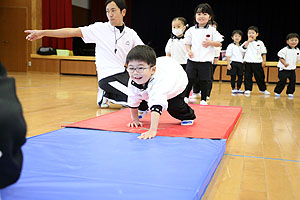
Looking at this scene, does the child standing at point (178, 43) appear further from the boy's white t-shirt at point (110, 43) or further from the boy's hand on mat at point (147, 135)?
the boy's hand on mat at point (147, 135)

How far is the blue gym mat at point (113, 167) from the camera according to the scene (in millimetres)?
1198

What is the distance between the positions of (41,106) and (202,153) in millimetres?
2341

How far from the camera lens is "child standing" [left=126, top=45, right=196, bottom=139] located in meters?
2.04

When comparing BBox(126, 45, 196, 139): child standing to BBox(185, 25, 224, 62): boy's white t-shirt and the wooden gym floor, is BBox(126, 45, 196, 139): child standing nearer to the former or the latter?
the wooden gym floor

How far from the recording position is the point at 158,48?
12.5m

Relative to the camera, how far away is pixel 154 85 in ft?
7.01

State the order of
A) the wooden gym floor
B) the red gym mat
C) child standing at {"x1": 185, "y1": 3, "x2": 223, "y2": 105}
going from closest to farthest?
the wooden gym floor, the red gym mat, child standing at {"x1": 185, "y1": 3, "x2": 223, "y2": 105}

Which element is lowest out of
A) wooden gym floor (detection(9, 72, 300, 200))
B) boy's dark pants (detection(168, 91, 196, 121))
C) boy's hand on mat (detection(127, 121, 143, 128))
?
wooden gym floor (detection(9, 72, 300, 200))

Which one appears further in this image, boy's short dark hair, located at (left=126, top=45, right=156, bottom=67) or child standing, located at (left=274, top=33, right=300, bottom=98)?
child standing, located at (left=274, top=33, right=300, bottom=98)

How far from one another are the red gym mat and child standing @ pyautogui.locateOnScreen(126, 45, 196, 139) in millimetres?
103

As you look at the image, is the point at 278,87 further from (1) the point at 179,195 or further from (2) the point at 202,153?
(1) the point at 179,195

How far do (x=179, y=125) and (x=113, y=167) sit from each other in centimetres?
109

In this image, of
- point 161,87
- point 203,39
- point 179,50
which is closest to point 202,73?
point 203,39

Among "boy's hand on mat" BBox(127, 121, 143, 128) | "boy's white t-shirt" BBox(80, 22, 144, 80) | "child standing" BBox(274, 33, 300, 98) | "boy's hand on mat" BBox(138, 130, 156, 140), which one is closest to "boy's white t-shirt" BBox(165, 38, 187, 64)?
"boy's white t-shirt" BBox(80, 22, 144, 80)
